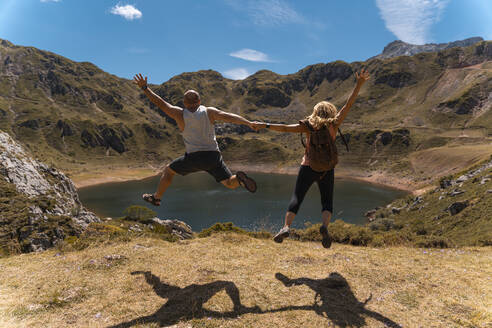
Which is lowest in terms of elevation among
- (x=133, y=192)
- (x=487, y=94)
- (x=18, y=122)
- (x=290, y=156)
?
(x=133, y=192)

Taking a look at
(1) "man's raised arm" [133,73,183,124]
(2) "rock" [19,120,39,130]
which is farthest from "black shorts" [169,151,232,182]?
(2) "rock" [19,120,39,130]

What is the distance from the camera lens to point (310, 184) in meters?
5.21

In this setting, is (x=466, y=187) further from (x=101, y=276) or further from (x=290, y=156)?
(x=290, y=156)

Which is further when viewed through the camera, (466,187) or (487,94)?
(487,94)

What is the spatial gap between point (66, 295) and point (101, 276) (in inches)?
30.3

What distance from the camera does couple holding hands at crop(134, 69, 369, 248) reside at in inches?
192

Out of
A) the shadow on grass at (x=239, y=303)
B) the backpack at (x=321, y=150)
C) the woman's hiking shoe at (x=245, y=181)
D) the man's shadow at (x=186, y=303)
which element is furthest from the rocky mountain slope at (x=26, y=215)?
the backpack at (x=321, y=150)

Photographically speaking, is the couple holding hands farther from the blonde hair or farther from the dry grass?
the dry grass

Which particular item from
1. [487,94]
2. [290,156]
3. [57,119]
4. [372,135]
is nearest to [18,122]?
[57,119]

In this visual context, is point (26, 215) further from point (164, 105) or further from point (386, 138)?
point (386, 138)

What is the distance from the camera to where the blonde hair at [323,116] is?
188 inches

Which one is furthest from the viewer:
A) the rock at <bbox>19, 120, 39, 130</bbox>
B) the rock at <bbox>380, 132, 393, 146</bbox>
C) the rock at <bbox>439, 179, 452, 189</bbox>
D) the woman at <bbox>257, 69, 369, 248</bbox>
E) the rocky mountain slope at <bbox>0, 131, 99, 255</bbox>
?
the rock at <bbox>19, 120, 39, 130</bbox>

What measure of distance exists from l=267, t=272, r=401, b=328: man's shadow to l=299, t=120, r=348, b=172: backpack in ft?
7.41

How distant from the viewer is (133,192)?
87938 millimetres
